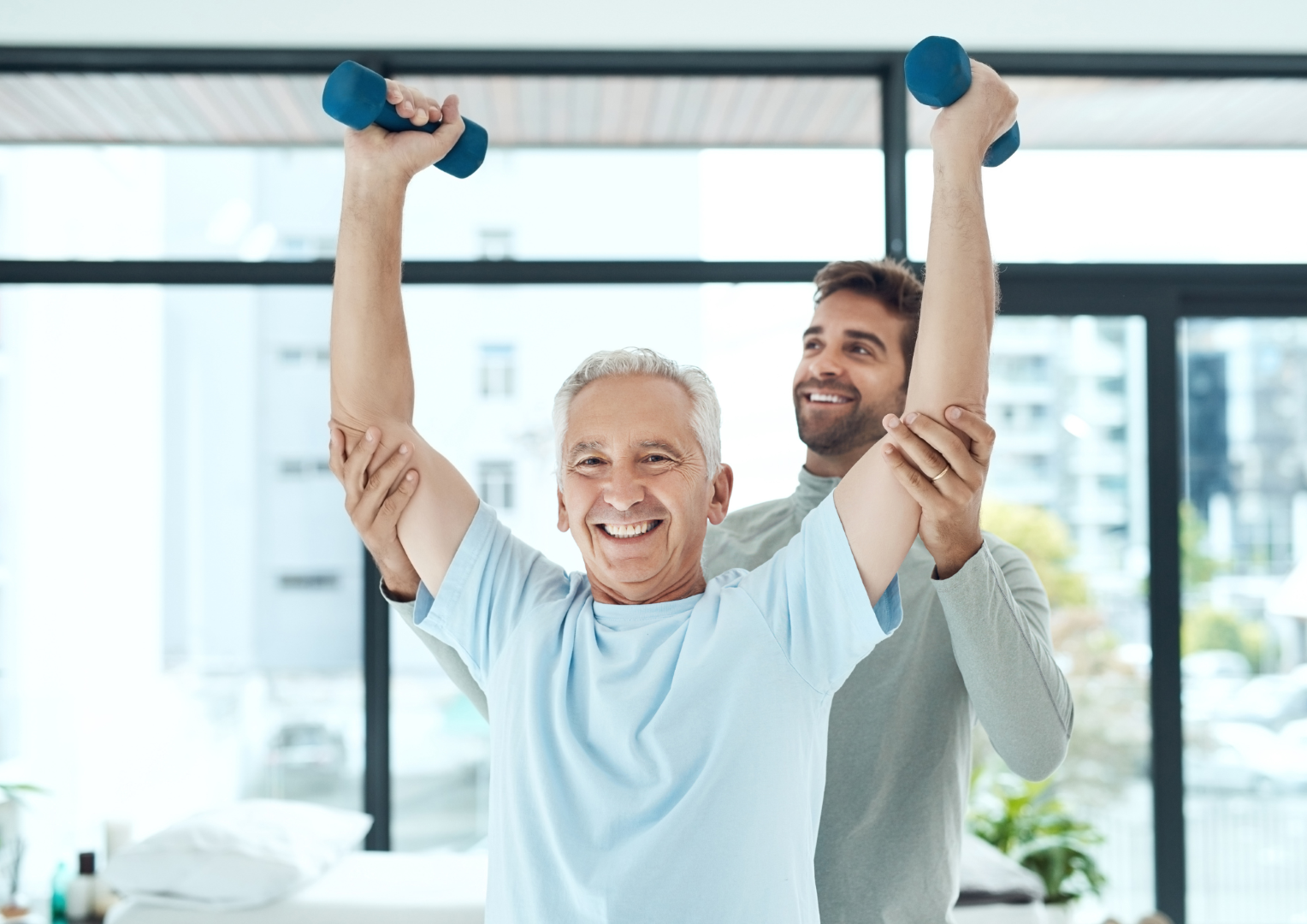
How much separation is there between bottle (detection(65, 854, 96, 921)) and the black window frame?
658 mm

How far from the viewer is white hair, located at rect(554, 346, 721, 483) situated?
1122 millimetres

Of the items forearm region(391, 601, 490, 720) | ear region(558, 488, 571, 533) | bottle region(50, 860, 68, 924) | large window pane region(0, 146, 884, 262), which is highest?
large window pane region(0, 146, 884, 262)

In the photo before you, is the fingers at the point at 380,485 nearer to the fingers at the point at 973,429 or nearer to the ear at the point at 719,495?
the ear at the point at 719,495

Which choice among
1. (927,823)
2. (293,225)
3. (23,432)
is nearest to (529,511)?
(293,225)

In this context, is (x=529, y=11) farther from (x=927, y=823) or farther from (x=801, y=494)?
(x=927, y=823)

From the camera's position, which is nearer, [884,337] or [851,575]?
[851,575]

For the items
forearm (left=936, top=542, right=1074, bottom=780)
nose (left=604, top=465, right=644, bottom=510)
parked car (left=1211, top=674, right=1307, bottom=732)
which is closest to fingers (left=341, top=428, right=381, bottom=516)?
nose (left=604, top=465, right=644, bottom=510)

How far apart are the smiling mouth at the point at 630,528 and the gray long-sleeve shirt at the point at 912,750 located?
26cm

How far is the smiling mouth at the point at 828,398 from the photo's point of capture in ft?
4.72

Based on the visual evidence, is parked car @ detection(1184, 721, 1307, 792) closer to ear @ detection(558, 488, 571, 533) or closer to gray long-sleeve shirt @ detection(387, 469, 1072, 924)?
gray long-sleeve shirt @ detection(387, 469, 1072, 924)

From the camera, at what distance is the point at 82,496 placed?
2988 millimetres

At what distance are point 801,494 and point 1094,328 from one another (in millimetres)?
1885

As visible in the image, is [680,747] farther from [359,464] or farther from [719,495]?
[359,464]

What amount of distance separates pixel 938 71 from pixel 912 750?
2.45 feet
